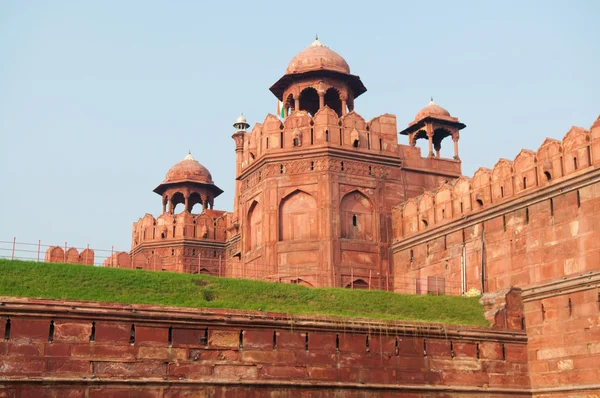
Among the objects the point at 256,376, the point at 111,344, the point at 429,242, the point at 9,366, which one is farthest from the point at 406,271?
the point at 9,366

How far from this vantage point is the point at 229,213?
34.4m

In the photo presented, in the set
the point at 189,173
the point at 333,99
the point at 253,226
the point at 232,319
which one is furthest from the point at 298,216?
the point at 189,173

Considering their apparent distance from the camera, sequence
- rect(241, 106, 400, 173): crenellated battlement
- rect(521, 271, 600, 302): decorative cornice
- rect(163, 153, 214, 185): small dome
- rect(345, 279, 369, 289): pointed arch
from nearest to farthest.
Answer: rect(521, 271, 600, 302): decorative cornice
rect(345, 279, 369, 289): pointed arch
rect(241, 106, 400, 173): crenellated battlement
rect(163, 153, 214, 185): small dome

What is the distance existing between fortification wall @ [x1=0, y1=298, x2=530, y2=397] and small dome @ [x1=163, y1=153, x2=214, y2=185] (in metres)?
18.9

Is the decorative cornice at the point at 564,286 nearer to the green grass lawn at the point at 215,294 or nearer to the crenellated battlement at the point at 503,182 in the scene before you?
the green grass lawn at the point at 215,294

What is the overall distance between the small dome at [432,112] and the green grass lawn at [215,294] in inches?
419

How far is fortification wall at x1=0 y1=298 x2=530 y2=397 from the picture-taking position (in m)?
15.6

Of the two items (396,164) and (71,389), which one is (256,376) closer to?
(71,389)

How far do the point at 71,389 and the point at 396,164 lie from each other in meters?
14.1

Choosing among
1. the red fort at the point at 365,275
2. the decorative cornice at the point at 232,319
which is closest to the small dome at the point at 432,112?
the red fort at the point at 365,275

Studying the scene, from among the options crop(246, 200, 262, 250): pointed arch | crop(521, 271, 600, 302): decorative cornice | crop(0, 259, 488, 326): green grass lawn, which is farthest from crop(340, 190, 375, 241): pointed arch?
crop(521, 271, 600, 302): decorative cornice

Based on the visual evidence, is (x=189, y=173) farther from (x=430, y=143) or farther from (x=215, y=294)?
(x=215, y=294)

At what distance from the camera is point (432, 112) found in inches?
1200

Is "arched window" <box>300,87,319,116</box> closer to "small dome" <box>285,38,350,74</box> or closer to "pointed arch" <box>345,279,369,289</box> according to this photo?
"small dome" <box>285,38,350,74</box>
